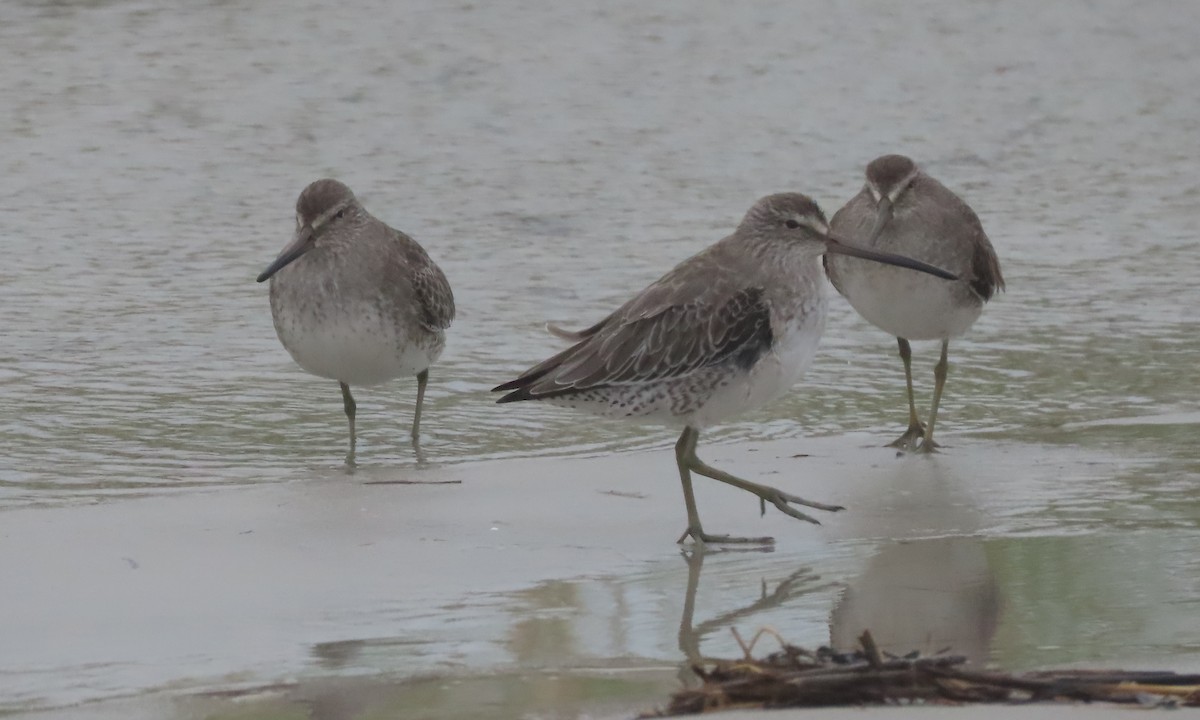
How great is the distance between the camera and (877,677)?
153 inches

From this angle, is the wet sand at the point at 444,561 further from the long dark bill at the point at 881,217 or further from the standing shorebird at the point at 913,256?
the long dark bill at the point at 881,217

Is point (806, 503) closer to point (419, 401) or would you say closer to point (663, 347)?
point (663, 347)

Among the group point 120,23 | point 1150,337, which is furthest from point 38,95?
point 1150,337

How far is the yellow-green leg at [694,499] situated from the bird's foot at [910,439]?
3.24 ft

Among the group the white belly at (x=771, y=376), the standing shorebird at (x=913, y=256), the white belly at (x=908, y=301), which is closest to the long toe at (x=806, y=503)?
the white belly at (x=771, y=376)

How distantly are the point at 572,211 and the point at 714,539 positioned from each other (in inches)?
211

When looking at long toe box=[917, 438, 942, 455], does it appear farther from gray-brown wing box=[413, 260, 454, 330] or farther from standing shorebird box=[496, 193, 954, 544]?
gray-brown wing box=[413, 260, 454, 330]

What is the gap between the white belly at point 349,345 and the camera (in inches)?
279

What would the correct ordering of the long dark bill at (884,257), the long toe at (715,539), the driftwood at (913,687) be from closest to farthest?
1. the driftwood at (913,687)
2. the long toe at (715,539)
3. the long dark bill at (884,257)

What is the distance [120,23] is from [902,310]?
8056 millimetres

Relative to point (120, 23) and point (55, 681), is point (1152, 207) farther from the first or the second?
point (55, 681)

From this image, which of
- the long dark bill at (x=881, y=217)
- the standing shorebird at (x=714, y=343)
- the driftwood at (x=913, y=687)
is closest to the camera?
the driftwood at (x=913, y=687)

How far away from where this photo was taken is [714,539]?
5570mm

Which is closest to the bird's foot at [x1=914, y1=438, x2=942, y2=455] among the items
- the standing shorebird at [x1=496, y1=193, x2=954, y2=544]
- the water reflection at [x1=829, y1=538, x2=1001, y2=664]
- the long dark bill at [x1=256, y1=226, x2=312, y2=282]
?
the standing shorebird at [x1=496, y1=193, x2=954, y2=544]
